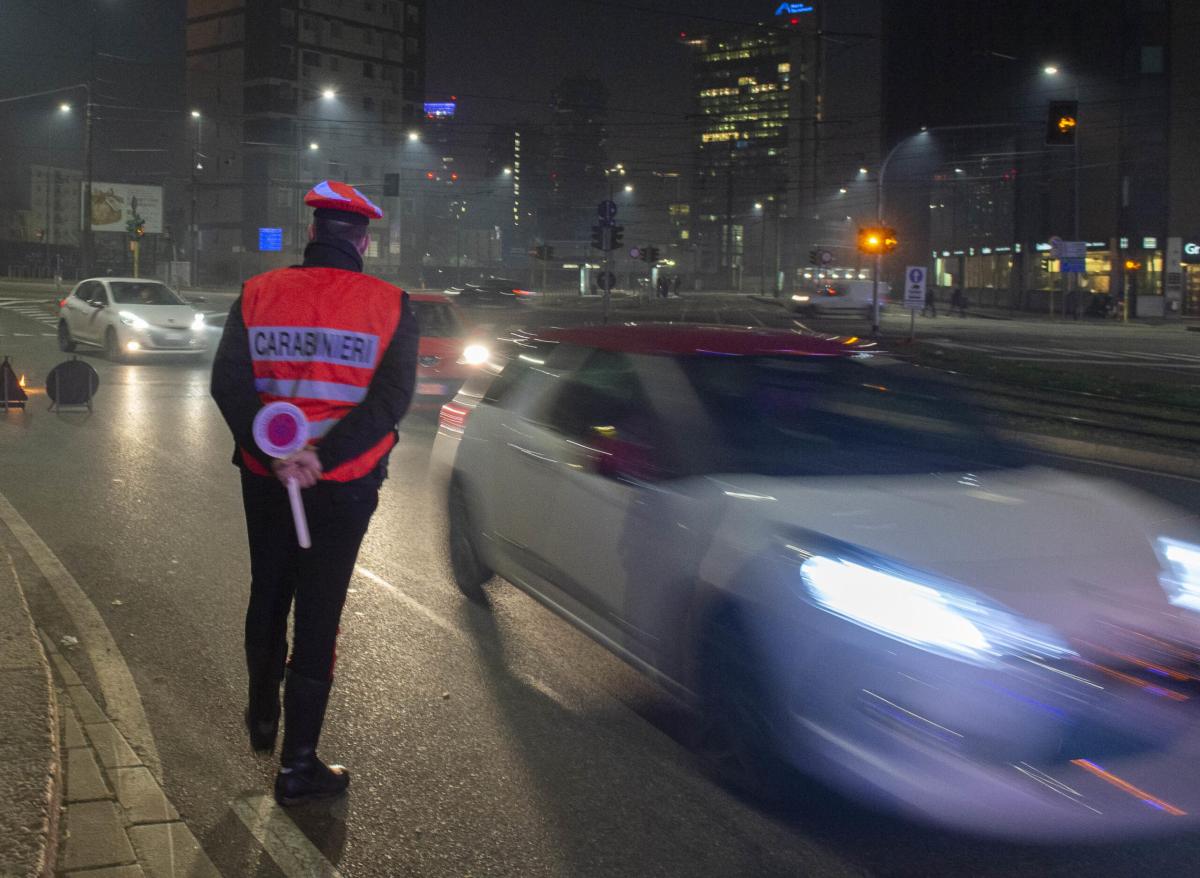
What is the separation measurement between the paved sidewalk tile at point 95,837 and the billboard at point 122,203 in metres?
71.3

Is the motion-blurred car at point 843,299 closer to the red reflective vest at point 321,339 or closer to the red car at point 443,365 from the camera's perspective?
the red car at point 443,365

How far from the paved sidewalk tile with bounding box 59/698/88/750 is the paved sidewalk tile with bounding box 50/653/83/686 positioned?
34cm

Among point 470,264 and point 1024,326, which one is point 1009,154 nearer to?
point 1024,326

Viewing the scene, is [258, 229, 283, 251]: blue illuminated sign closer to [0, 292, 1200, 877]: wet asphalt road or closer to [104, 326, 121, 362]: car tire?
[104, 326, 121, 362]: car tire

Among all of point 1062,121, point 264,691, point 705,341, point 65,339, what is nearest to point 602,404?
point 705,341

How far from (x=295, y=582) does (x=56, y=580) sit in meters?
3.74

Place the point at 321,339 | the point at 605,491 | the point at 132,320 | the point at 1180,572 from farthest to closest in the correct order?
1. the point at 132,320
2. the point at 605,491
3. the point at 1180,572
4. the point at 321,339

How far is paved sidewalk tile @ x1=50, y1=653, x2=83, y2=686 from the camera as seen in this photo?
5.29 meters

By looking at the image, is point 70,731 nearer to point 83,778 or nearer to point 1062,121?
point 83,778

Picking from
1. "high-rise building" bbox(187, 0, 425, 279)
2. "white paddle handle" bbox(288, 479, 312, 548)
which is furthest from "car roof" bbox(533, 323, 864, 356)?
"high-rise building" bbox(187, 0, 425, 279)

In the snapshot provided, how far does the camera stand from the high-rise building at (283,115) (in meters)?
87.2

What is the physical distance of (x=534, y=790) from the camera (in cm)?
432

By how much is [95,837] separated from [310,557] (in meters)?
1.06

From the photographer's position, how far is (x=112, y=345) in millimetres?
22438
